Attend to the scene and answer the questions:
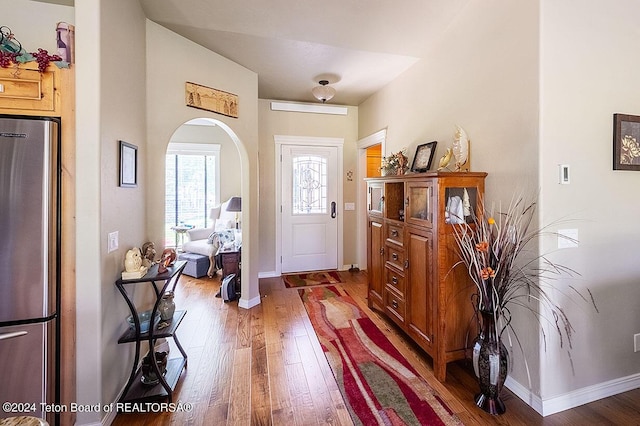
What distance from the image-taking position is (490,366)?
1.75 m

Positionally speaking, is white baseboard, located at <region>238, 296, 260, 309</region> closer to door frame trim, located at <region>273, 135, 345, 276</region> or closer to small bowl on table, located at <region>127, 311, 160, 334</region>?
door frame trim, located at <region>273, 135, 345, 276</region>

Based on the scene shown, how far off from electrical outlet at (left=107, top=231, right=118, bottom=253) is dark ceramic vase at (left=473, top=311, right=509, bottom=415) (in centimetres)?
236

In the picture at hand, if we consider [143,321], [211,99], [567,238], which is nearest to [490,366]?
[567,238]

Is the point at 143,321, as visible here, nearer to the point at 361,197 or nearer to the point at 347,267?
the point at 347,267

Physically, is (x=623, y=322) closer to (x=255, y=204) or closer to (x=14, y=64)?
(x=255, y=204)

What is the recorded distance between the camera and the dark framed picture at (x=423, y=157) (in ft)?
9.34

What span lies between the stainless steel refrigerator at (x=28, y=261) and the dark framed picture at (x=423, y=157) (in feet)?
9.34

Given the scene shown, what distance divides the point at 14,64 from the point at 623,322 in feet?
13.4

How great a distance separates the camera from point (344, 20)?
2.44 metres

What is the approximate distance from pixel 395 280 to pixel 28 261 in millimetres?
2580

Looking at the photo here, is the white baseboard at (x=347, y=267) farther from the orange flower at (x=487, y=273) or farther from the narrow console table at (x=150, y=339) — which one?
the orange flower at (x=487, y=273)

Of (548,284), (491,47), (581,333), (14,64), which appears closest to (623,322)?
(581,333)

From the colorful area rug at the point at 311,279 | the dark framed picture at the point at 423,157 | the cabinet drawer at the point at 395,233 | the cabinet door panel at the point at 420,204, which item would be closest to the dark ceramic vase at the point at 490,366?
the cabinet door panel at the point at 420,204

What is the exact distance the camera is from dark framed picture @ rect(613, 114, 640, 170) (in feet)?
6.12
